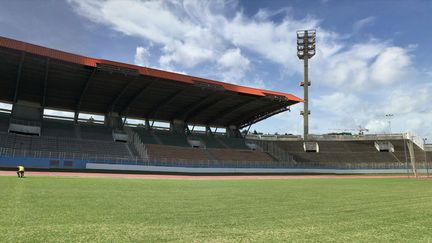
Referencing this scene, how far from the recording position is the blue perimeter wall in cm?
3428

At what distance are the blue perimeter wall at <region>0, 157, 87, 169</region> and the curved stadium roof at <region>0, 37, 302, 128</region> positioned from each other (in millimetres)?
10147

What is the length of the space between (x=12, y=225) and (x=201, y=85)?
3980 centimetres

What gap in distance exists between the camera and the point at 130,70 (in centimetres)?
3978

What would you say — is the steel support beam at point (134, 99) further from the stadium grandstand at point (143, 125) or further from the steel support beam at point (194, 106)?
the steel support beam at point (194, 106)

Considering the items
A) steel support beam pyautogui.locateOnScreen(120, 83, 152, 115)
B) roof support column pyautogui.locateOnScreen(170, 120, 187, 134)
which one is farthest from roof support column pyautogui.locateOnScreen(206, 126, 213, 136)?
steel support beam pyautogui.locateOnScreen(120, 83, 152, 115)

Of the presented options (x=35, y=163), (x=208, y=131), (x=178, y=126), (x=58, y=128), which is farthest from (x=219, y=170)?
(x=35, y=163)

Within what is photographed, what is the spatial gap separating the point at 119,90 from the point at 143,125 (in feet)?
46.8

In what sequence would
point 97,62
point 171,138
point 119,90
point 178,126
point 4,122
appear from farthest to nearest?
point 178,126 → point 171,138 → point 119,90 → point 4,122 → point 97,62

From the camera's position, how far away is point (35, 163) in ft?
118

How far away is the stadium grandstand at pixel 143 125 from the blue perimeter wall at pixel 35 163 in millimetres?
94

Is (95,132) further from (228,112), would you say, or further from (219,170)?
(228,112)

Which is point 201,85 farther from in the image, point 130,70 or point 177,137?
point 177,137

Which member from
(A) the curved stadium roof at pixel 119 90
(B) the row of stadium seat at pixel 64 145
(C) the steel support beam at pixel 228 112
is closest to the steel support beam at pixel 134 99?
(A) the curved stadium roof at pixel 119 90

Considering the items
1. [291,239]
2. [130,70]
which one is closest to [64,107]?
[130,70]
